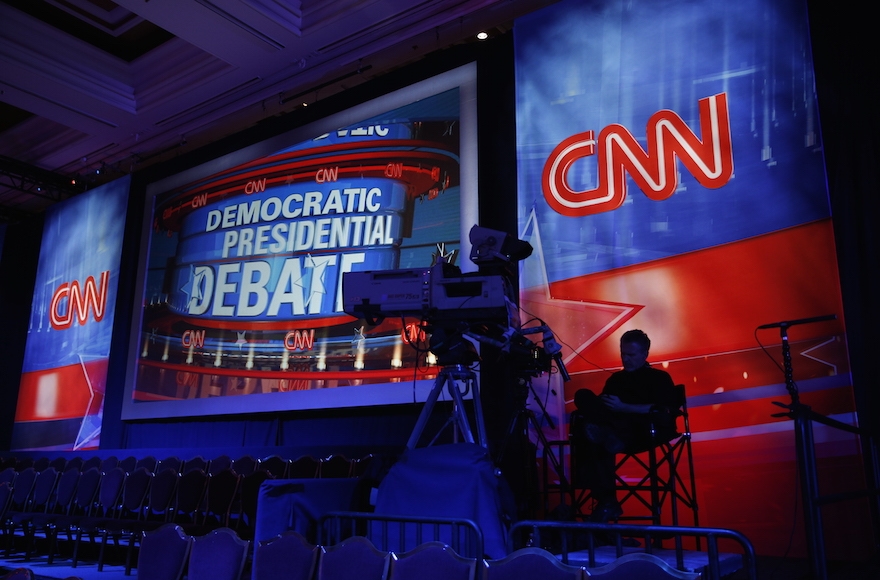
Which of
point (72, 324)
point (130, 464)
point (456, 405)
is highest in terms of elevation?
point (72, 324)

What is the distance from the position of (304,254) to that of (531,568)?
491cm

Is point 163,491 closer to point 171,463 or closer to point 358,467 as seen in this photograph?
point 171,463

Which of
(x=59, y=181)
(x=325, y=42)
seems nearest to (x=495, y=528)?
(x=325, y=42)

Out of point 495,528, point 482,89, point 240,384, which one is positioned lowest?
point 495,528

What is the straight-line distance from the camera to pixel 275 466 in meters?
5.24

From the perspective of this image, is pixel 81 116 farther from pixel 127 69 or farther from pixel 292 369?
pixel 292 369

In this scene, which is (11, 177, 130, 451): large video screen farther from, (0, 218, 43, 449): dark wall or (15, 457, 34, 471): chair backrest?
(15, 457, 34, 471): chair backrest

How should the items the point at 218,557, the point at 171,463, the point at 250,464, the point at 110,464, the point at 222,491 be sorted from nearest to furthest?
the point at 218,557 → the point at 222,491 → the point at 250,464 → the point at 171,463 → the point at 110,464

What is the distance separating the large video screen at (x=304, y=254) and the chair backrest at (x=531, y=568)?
10.1 feet

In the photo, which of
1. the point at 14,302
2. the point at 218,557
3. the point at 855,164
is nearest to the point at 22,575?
Result: the point at 218,557

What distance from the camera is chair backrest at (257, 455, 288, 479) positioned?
515 centimetres

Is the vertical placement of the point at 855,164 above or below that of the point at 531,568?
above

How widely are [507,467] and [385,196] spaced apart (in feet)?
9.01

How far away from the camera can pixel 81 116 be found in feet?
27.1
